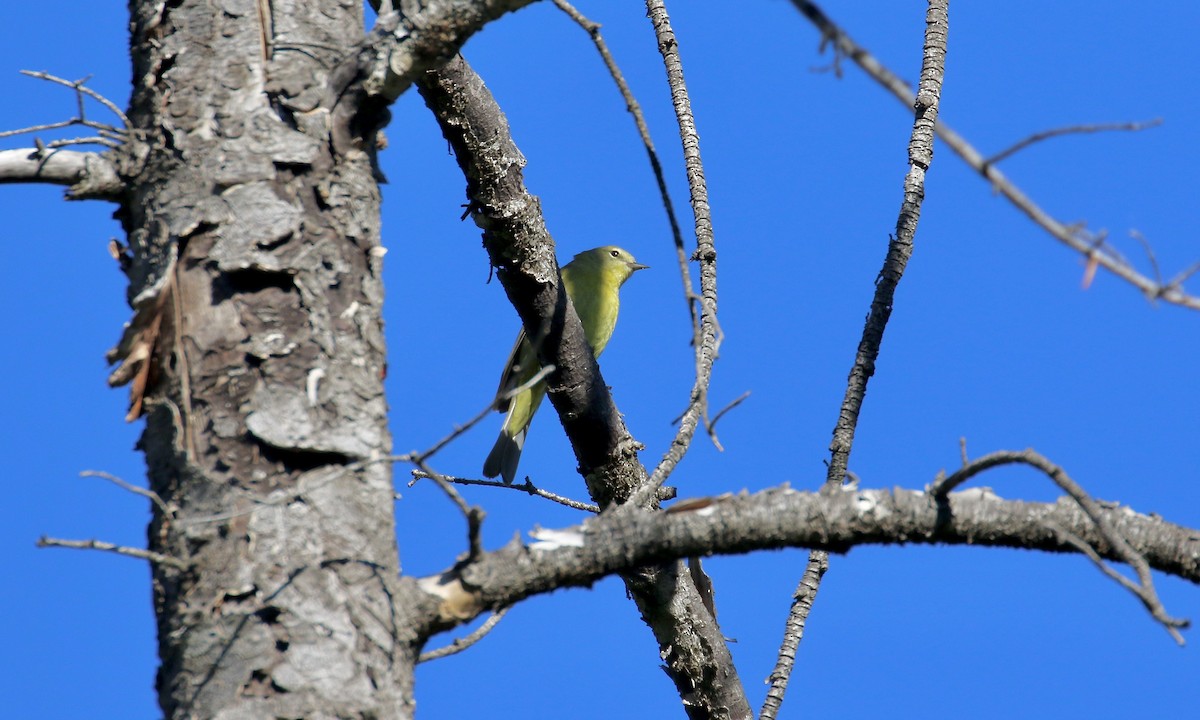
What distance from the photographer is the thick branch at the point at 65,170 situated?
215 cm

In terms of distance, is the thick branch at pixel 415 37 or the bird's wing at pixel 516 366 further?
the bird's wing at pixel 516 366

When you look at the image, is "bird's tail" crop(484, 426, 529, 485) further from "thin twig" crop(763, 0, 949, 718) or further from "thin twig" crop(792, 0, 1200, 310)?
"thin twig" crop(792, 0, 1200, 310)

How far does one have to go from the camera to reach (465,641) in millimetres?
2287

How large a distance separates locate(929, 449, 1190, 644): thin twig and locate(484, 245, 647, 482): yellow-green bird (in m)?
4.71

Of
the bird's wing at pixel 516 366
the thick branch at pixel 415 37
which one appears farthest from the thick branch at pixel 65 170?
the bird's wing at pixel 516 366

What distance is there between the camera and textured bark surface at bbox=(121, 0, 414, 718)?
1.88m

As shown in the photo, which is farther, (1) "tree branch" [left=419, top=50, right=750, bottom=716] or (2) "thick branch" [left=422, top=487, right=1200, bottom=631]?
(1) "tree branch" [left=419, top=50, right=750, bottom=716]

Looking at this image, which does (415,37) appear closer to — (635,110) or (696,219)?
(635,110)

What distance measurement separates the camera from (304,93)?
220 cm

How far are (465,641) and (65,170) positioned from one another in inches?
49.2

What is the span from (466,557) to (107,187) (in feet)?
3.41

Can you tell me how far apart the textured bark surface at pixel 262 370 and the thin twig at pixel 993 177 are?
1129 mm

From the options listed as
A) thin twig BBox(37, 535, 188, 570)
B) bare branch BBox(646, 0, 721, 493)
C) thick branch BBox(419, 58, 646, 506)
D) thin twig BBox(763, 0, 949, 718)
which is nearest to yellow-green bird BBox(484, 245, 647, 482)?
thick branch BBox(419, 58, 646, 506)

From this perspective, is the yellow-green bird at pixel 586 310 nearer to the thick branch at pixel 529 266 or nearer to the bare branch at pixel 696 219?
the thick branch at pixel 529 266
